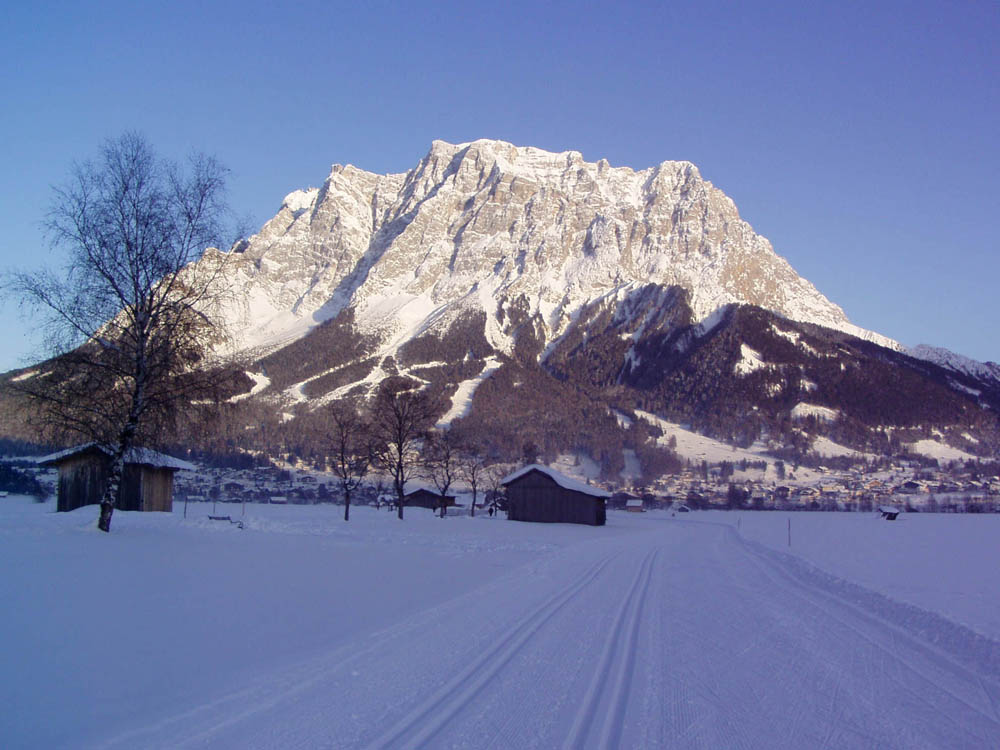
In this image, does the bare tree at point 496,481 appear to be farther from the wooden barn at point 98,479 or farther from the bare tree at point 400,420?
the wooden barn at point 98,479

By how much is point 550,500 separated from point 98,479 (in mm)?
36172

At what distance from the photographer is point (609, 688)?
7309 mm

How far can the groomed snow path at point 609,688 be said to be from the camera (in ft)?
19.0

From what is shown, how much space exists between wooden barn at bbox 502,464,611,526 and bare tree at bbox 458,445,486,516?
5639mm

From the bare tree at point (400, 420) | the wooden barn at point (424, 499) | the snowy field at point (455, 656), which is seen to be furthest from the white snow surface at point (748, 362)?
the snowy field at point (455, 656)

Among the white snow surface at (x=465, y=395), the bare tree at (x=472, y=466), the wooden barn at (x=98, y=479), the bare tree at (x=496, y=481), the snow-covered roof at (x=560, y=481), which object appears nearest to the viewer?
the wooden barn at (x=98, y=479)

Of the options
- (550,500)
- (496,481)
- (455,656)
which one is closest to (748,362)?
(496,481)

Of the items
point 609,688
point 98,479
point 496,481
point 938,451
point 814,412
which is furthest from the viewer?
point 814,412

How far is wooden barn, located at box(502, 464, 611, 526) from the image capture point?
5869cm

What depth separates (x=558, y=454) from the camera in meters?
151

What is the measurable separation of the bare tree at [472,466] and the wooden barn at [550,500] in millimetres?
5639

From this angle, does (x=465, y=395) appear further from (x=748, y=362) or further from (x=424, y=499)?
(x=424, y=499)

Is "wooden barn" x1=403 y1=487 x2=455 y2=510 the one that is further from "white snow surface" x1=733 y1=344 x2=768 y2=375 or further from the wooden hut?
"white snow surface" x1=733 y1=344 x2=768 y2=375

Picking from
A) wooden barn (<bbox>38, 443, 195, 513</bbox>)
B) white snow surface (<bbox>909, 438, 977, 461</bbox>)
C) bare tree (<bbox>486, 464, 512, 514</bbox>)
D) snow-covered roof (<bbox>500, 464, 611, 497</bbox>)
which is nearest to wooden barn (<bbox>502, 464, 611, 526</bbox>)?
snow-covered roof (<bbox>500, 464, 611, 497</bbox>)
